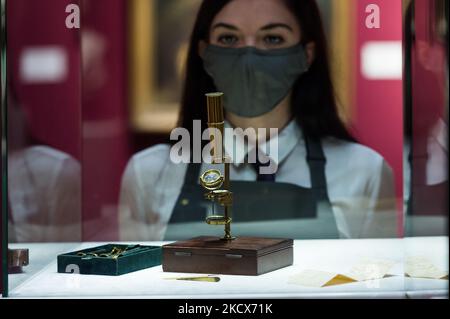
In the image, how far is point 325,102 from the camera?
415cm

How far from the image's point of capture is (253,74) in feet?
13.3

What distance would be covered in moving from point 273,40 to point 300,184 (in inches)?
26.6

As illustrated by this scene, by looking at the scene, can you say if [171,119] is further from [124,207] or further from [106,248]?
[106,248]

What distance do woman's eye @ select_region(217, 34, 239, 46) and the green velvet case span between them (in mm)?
1074

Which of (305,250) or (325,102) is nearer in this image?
(305,250)

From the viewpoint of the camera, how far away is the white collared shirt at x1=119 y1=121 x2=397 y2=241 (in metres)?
4.09

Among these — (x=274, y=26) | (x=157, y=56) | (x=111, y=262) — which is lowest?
(x=111, y=262)

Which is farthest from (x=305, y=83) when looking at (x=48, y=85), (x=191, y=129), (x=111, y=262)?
(x=111, y=262)

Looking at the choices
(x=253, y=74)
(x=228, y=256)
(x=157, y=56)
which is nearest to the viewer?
(x=228, y=256)

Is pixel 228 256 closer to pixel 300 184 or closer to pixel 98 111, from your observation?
pixel 300 184

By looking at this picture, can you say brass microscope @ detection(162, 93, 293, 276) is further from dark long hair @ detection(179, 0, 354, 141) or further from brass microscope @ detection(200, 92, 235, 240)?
dark long hair @ detection(179, 0, 354, 141)

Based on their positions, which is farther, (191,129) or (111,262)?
(191,129)
